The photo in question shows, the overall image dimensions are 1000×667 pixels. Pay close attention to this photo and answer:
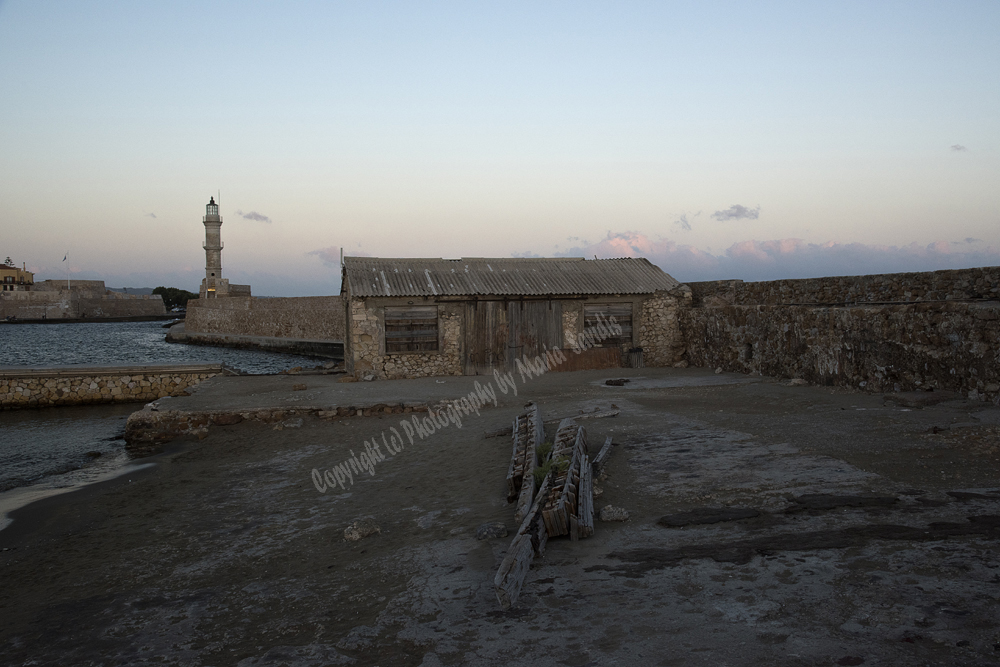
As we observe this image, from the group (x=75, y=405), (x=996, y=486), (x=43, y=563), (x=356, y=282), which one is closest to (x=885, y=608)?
(x=996, y=486)

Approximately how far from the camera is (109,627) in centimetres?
Result: 517

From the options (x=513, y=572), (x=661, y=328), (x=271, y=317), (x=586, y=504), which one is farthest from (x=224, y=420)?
(x=271, y=317)

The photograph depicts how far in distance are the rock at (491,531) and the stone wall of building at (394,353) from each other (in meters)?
12.0

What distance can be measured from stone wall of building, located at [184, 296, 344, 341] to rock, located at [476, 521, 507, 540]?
119 ft

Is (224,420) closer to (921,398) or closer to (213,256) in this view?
(921,398)

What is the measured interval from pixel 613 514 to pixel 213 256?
69465 millimetres

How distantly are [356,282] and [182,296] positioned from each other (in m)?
141

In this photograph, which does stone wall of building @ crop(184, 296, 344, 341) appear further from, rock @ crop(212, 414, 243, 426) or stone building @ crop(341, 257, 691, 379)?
rock @ crop(212, 414, 243, 426)

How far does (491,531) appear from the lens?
616cm

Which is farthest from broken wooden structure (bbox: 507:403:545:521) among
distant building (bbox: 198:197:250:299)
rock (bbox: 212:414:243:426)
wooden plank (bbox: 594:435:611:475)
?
distant building (bbox: 198:197:250:299)

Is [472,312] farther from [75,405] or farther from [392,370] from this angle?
[75,405]

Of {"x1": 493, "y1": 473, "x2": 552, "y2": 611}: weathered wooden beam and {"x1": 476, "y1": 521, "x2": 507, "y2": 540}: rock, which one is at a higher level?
{"x1": 493, "y1": 473, "x2": 552, "y2": 611}: weathered wooden beam

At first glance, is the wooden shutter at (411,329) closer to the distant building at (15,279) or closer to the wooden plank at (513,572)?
the wooden plank at (513,572)

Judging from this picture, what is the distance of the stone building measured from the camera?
58.4ft
